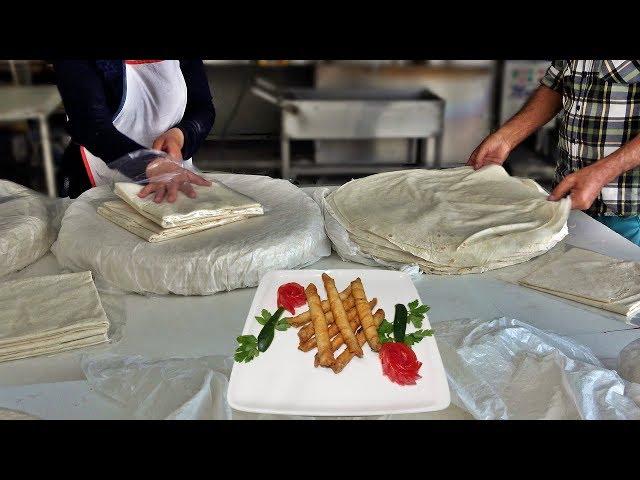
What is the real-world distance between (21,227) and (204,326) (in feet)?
1.69

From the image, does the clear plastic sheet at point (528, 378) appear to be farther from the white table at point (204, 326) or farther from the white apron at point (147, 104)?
the white apron at point (147, 104)

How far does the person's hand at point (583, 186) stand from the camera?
1409 millimetres

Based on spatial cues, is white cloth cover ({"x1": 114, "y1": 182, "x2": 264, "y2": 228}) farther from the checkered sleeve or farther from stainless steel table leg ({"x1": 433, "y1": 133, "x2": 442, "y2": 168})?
the checkered sleeve

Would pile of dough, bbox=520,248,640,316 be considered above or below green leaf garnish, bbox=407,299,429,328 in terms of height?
below

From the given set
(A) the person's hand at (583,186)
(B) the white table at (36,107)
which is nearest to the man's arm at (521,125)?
(A) the person's hand at (583,186)

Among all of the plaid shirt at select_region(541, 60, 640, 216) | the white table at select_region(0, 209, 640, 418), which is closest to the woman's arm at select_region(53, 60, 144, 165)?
the white table at select_region(0, 209, 640, 418)

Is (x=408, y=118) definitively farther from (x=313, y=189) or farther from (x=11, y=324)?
(x=11, y=324)

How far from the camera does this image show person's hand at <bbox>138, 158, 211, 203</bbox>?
1329 mm

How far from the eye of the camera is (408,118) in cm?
158

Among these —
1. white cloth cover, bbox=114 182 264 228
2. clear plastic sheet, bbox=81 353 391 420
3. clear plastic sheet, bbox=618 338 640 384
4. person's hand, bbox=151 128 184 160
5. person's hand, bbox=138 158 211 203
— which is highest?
person's hand, bbox=151 128 184 160

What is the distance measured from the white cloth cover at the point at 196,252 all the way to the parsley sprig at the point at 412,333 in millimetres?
362

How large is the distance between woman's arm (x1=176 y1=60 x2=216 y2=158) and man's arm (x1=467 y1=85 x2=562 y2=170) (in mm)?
686

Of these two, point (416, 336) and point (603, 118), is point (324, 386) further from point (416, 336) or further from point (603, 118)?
point (603, 118)
